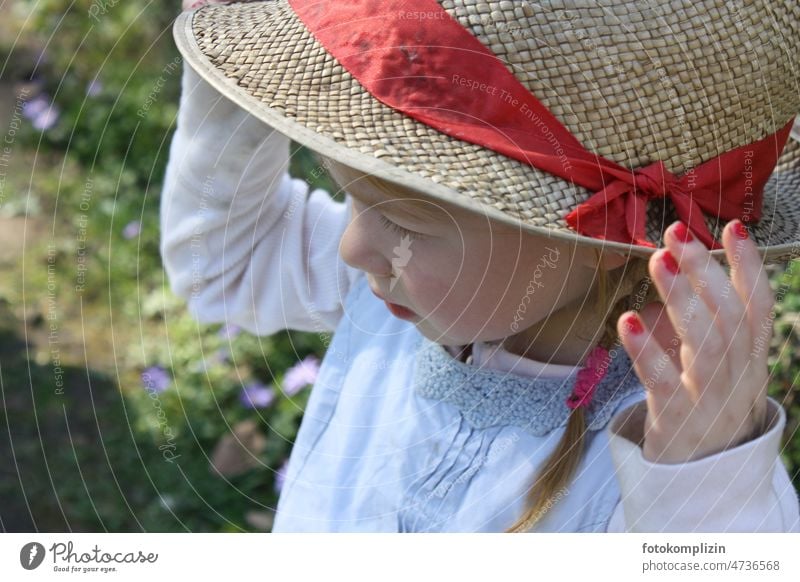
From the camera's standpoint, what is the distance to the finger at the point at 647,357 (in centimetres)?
65

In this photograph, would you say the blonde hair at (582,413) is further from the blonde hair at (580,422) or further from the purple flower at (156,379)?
the purple flower at (156,379)

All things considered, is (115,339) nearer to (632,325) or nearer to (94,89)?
(94,89)

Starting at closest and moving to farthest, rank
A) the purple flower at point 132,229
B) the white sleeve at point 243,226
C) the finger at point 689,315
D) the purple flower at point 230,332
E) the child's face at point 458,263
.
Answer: the finger at point 689,315, the child's face at point 458,263, the white sleeve at point 243,226, the purple flower at point 230,332, the purple flower at point 132,229

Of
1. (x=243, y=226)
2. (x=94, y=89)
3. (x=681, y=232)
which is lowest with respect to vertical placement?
(x=94, y=89)

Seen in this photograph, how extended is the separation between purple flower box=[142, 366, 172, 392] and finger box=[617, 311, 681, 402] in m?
1.07

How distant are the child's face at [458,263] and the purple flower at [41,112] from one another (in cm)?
137

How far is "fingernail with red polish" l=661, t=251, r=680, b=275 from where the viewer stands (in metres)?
0.63

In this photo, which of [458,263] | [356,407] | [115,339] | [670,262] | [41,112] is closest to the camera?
[670,262]

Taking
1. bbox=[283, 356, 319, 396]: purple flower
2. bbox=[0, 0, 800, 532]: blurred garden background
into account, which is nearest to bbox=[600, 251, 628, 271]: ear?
bbox=[0, 0, 800, 532]: blurred garden background

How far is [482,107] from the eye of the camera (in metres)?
0.67

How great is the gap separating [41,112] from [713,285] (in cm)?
168
